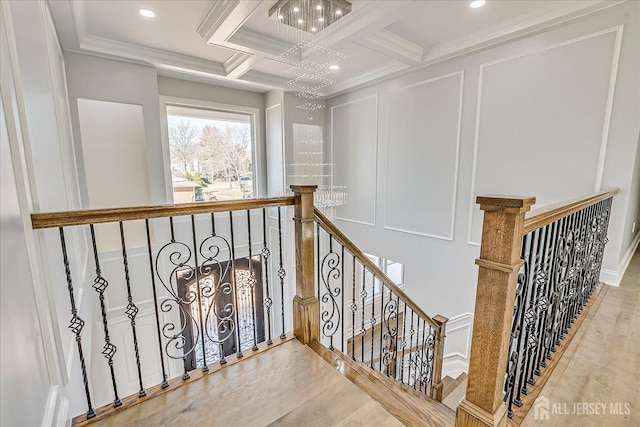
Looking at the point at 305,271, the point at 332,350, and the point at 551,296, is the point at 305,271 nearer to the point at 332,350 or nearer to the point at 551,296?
the point at 332,350

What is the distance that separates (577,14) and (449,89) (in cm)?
141

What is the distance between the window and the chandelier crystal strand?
993 millimetres

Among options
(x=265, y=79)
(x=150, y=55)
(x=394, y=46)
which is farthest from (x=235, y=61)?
(x=394, y=46)

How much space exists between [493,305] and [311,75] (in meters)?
4.44

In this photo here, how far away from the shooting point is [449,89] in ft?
13.2

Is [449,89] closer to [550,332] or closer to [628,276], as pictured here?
[628,276]

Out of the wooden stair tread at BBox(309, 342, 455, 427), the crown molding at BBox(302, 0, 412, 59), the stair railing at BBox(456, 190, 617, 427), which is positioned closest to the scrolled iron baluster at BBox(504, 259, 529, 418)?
the stair railing at BBox(456, 190, 617, 427)

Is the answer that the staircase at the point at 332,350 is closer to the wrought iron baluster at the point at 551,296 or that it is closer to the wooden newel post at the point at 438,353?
the wrought iron baluster at the point at 551,296

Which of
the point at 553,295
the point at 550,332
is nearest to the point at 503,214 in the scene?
the point at 553,295

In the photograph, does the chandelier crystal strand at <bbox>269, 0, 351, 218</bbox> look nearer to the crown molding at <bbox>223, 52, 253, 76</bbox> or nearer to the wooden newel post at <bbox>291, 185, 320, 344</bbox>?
the crown molding at <bbox>223, 52, 253, 76</bbox>

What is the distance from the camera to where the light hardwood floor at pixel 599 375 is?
4.49ft

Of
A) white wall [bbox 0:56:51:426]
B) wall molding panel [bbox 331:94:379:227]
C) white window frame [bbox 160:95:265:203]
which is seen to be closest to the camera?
white wall [bbox 0:56:51:426]

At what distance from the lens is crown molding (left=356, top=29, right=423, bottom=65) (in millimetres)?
3500

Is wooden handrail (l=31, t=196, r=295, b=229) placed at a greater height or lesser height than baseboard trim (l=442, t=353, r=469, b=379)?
greater
